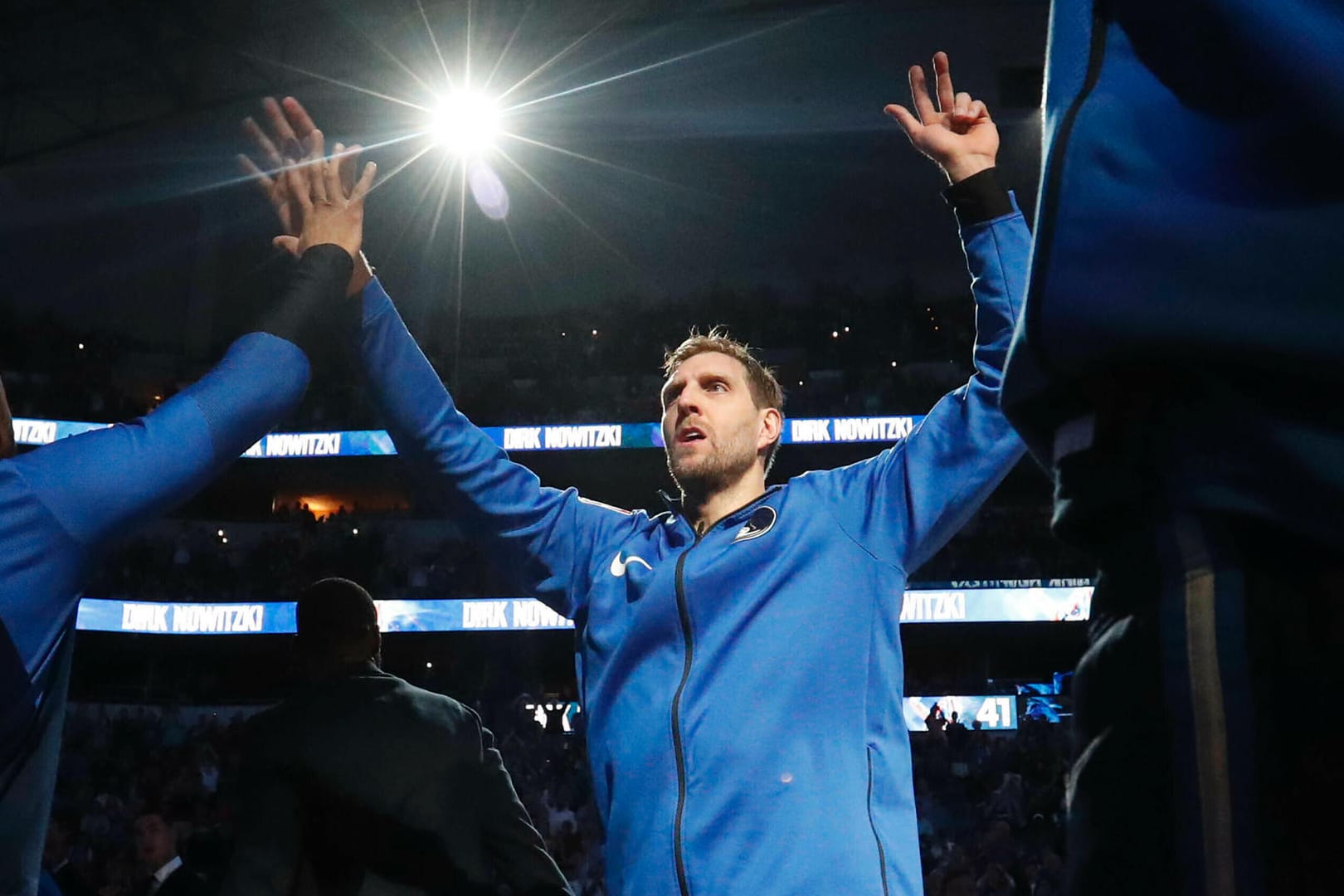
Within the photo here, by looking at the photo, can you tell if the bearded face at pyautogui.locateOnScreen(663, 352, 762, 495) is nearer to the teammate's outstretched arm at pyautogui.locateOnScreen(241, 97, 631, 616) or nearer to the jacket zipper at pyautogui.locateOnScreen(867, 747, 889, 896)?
the teammate's outstretched arm at pyautogui.locateOnScreen(241, 97, 631, 616)

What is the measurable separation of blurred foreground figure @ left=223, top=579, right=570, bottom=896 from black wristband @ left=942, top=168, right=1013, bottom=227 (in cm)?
146

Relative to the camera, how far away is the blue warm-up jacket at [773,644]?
183 centimetres

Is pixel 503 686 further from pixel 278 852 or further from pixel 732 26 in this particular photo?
pixel 278 852

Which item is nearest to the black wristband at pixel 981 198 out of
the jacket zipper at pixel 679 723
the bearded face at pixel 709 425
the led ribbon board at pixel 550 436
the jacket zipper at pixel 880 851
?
the bearded face at pixel 709 425

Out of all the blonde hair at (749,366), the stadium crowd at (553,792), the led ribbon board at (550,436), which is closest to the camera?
the blonde hair at (749,366)

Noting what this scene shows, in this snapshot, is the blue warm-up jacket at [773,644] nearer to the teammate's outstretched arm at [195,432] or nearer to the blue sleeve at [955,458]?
the blue sleeve at [955,458]

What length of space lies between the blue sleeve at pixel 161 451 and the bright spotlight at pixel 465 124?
16933mm

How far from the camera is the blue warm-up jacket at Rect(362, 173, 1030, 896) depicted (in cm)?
183

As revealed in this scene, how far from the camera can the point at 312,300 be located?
1943 millimetres

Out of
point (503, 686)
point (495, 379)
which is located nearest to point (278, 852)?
point (503, 686)

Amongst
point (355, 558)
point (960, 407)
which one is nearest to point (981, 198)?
point (960, 407)

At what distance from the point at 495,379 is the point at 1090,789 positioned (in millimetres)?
20384

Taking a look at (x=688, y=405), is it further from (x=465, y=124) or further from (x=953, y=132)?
(x=465, y=124)

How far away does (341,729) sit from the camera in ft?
7.97
